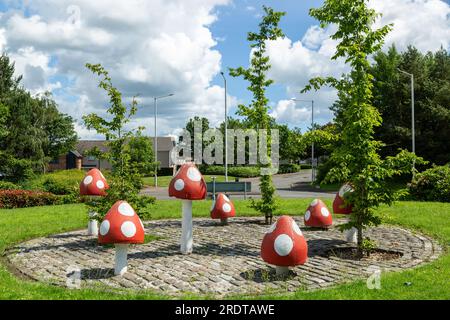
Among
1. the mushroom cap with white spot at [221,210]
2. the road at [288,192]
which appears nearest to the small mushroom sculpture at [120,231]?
the mushroom cap with white spot at [221,210]

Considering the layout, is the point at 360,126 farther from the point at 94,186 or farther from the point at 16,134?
the point at 16,134

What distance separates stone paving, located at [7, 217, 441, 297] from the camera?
273 inches

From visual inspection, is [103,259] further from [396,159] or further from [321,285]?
[396,159]

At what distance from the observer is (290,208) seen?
16359 millimetres

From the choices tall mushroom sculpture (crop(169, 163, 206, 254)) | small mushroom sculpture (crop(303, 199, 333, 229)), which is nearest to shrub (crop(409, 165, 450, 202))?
small mushroom sculpture (crop(303, 199, 333, 229))

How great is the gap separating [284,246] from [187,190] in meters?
2.75

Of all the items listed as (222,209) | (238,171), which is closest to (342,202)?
(222,209)

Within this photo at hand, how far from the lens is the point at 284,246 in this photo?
274 inches

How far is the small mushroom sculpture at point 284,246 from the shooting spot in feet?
22.8

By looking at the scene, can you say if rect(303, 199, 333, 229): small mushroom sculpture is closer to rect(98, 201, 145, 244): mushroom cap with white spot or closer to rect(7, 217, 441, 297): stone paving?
rect(7, 217, 441, 297): stone paving

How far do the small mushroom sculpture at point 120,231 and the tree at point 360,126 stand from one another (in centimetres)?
388

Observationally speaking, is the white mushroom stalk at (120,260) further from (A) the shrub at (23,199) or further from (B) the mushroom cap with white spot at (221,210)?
(A) the shrub at (23,199)
